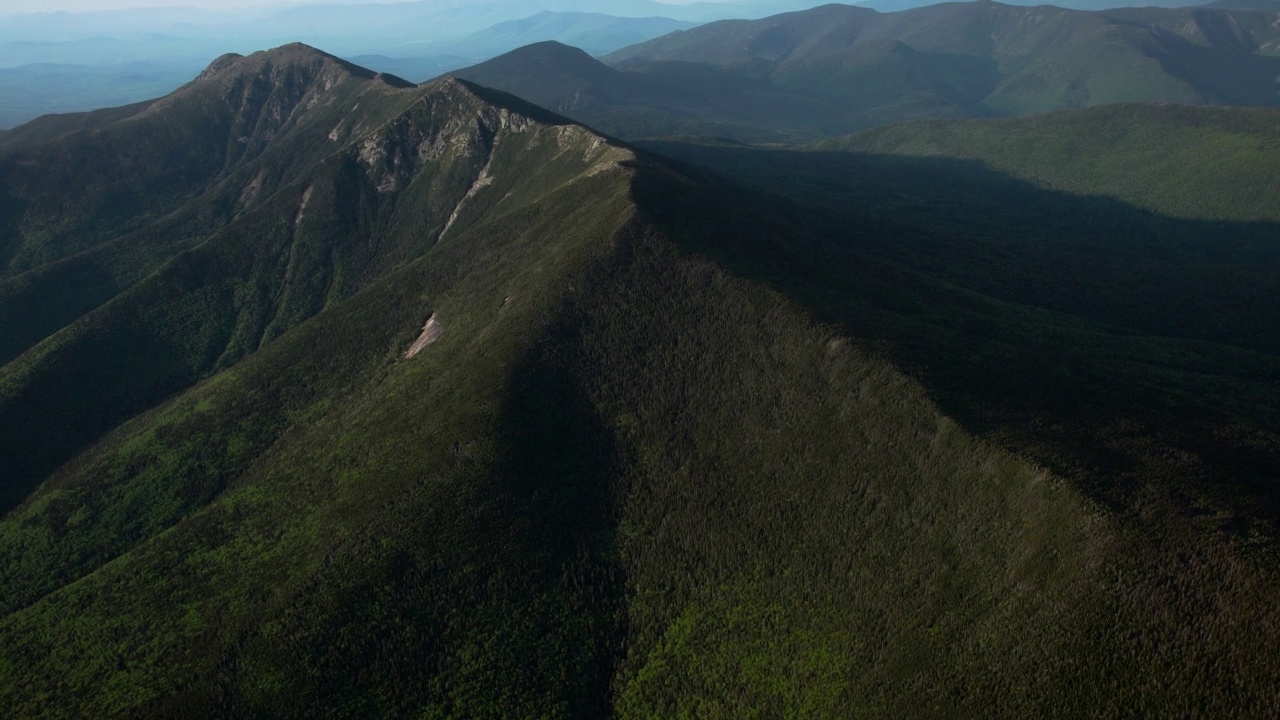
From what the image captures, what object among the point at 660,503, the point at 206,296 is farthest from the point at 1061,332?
the point at 206,296

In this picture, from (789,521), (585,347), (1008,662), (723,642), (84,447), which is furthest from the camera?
(84,447)

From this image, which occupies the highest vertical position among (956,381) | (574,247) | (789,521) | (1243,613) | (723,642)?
(574,247)

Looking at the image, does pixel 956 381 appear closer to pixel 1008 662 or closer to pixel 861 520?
pixel 861 520

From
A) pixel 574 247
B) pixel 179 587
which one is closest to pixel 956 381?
pixel 574 247

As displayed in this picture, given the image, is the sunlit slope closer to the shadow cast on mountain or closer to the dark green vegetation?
the dark green vegetation

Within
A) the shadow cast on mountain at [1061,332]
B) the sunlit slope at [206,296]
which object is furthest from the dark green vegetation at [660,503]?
the sunlit slope at [206,296]

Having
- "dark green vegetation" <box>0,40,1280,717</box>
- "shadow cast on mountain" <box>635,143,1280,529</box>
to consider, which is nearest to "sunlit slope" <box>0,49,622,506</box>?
"dark green vegetation" <box>0,40,1280,717</box>

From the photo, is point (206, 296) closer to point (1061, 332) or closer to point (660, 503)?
point (660, 503)

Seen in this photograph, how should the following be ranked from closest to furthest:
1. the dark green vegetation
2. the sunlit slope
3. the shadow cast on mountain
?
the dark green vegetation → the shadow cast on mountain → the sunlit slope
